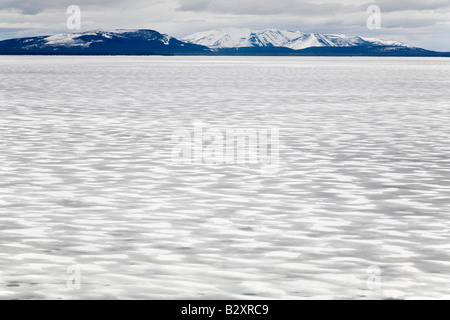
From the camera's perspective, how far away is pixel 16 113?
117ft

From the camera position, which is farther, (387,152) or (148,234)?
(387,152)

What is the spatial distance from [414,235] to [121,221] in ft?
14.7

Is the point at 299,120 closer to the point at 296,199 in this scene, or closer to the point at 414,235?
the point at 296,199

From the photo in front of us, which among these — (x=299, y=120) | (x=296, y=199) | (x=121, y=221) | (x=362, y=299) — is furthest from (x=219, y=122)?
(x=362, y=299)

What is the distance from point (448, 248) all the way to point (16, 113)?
88.1 ft

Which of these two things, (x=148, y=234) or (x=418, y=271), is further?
(x=148, y=234)

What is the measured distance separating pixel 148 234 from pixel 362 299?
4141mm
